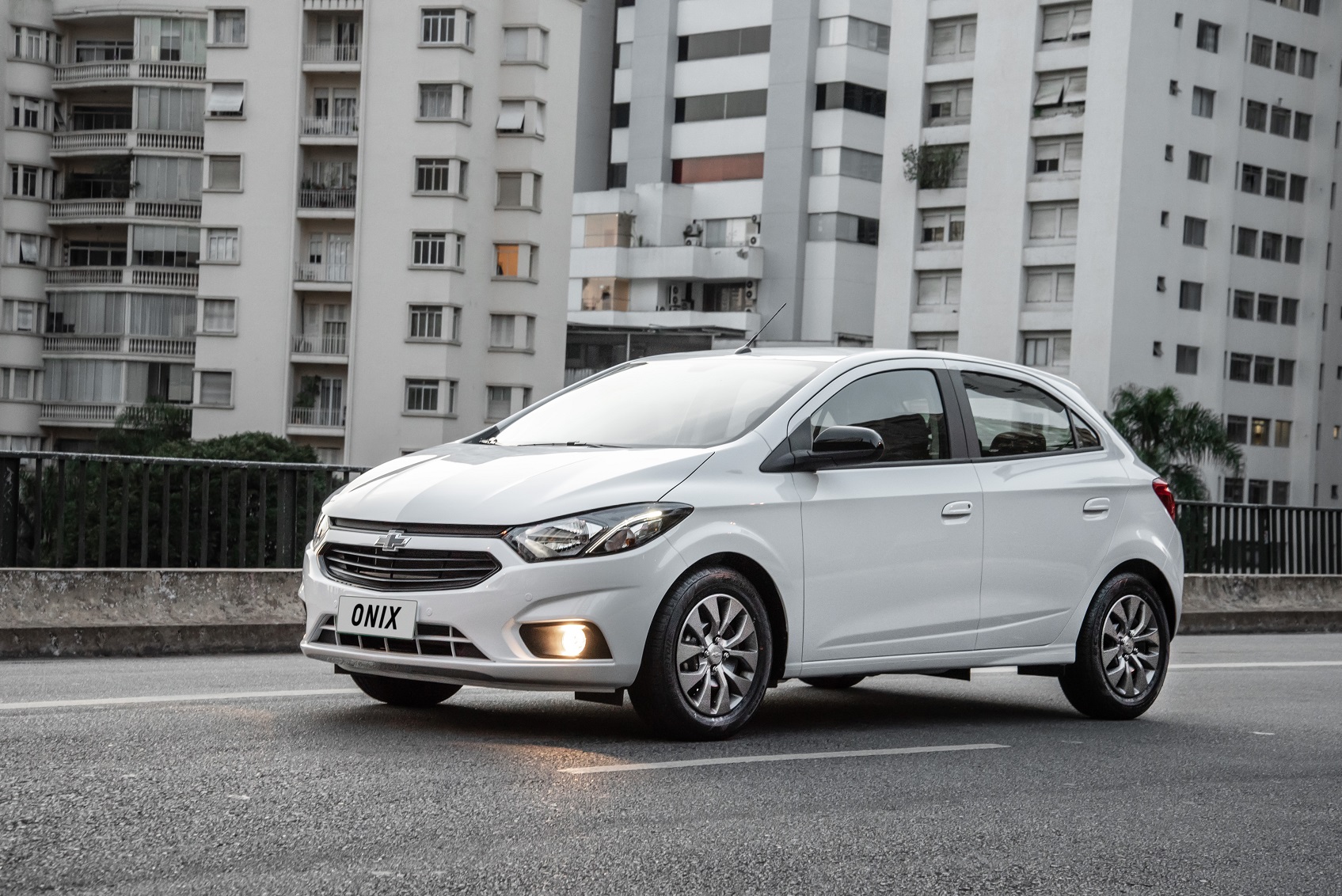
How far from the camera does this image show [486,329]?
239 ft

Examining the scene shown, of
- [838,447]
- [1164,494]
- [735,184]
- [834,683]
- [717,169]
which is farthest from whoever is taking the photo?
[717,169]

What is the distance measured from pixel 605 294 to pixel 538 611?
83.1 m

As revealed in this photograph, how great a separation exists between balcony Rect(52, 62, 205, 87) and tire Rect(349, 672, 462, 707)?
70482 millimetres

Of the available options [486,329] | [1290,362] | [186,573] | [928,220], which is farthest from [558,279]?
[186,573]

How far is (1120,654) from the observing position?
9.38 m

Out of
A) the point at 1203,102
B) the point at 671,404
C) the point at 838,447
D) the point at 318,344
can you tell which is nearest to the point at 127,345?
the point at 318,344

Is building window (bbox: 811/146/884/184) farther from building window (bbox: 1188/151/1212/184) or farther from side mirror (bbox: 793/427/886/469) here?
side mirror (bbox: 793/427/886/469)

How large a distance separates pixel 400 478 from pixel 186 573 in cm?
500

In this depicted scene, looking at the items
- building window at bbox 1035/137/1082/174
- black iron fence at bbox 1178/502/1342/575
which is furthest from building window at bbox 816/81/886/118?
black iron fence at bbox 1178/502/1342/575

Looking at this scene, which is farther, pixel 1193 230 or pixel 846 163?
pixel 846 163

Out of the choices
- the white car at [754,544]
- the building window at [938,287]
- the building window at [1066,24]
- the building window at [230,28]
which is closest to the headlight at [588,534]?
the white car at [754,544]

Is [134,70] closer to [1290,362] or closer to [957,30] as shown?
[957,30]

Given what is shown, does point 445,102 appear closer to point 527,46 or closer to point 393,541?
point 527,46

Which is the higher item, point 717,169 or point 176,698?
point 717,169
